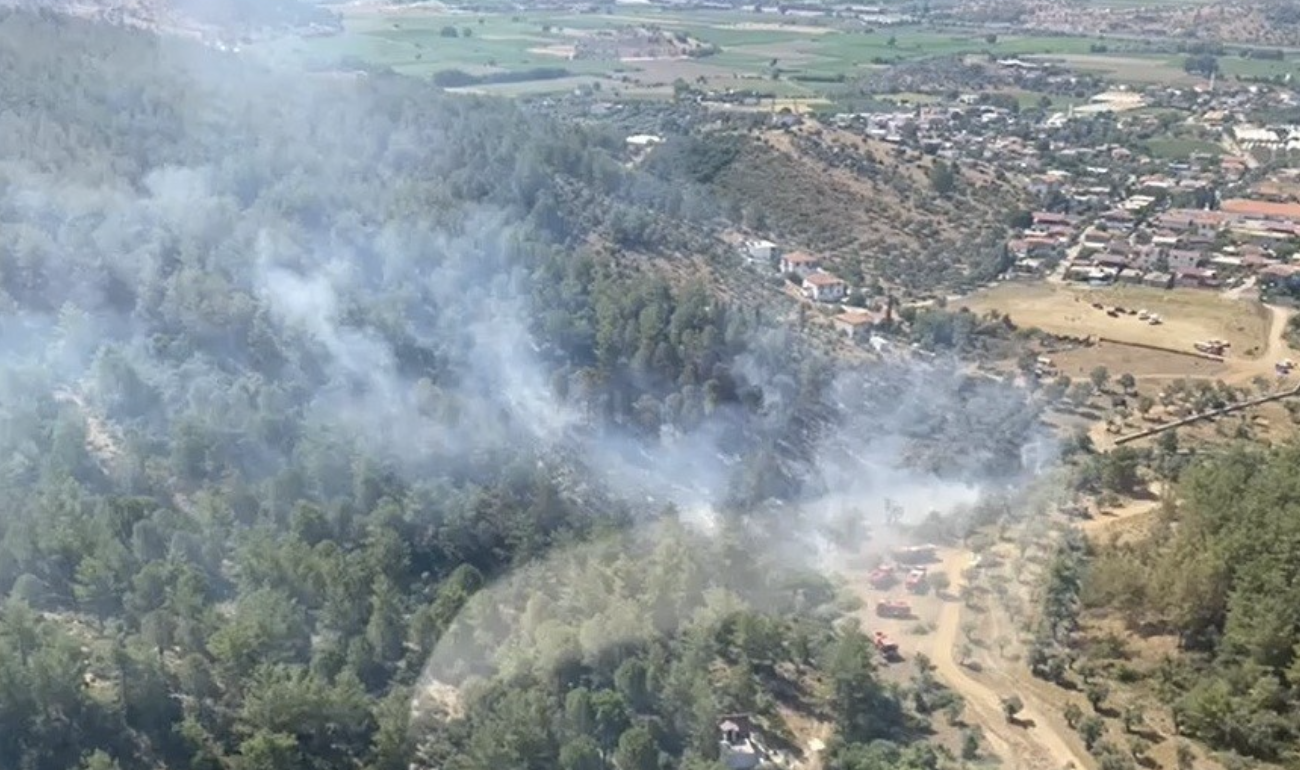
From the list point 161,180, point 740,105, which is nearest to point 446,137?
point 161,180

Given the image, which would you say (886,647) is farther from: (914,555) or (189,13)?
(189,13)

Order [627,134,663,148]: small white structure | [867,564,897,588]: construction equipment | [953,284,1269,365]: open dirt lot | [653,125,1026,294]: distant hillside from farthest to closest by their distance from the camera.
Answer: [627,134,663,148]: small white structure → [653,125,1026,294]: distant hillside → [953,284,1269,365]: open dirt lot → [867,564,897,588]: construction equipment

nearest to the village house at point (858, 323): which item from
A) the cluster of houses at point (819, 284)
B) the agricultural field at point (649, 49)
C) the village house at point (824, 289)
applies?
the cluster of houses at point (819, 284)

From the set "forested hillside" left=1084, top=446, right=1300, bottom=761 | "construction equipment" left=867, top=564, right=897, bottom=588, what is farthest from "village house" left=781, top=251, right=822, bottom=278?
"forested hillside" left=1084, top=446, right=1300, bottom=761

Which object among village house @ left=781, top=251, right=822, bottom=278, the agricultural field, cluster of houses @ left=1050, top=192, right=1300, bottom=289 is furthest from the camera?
the agricultural field

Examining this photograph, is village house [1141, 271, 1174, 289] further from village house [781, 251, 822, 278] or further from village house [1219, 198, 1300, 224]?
village house [781, 251, 822, 278]

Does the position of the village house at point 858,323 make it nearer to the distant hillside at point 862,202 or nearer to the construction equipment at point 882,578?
the distant hillside at point 862,202

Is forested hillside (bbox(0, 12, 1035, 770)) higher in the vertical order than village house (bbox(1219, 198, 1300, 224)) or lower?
higher
